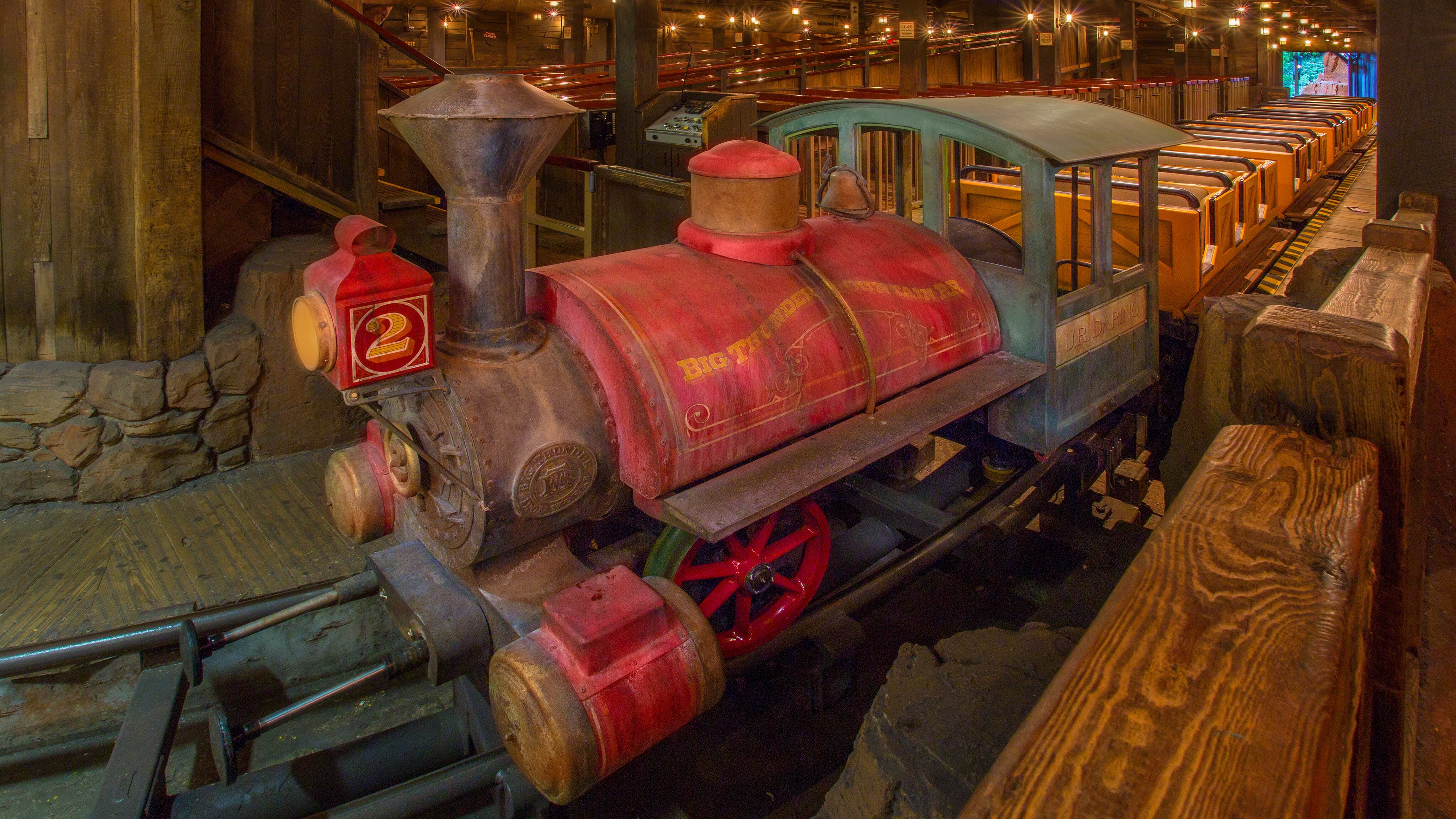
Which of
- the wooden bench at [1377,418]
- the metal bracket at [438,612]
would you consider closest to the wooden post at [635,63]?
the metal bracket at [438,612]

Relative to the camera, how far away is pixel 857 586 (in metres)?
3.73

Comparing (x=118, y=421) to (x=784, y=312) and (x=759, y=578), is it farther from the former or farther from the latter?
(x=784, y=312)

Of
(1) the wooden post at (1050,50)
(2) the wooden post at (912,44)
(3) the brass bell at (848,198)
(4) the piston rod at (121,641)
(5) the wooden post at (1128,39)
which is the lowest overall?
(4) the piston rod at (121,641)

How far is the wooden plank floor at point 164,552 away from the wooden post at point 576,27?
1673cm

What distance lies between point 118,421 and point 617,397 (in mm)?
3437

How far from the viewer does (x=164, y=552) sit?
4301mm

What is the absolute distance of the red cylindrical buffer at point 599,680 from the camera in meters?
2.31

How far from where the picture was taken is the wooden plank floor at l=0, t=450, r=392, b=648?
3.87 metres

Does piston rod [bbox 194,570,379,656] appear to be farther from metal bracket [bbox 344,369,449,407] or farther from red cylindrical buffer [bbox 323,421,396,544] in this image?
metal bracket [bbox 344,369,449,407]

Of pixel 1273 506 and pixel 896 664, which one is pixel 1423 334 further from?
pixel 896 664

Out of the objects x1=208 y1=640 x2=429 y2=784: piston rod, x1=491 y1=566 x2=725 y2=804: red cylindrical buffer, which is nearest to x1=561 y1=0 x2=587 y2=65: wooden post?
x1=208 y1=640 x2=429 y2=784: piston rod

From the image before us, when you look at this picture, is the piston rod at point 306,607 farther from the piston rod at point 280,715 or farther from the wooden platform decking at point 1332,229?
the wooden platform decking at point 1332,229

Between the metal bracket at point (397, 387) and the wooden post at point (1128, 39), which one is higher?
the wooden post at point (1128, 39)

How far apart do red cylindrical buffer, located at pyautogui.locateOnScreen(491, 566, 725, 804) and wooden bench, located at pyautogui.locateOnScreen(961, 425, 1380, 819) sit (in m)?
1.43
